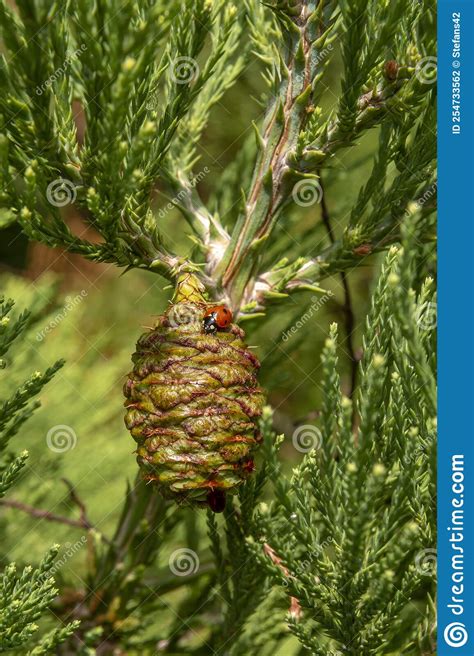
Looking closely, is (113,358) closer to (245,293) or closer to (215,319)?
(245,293)

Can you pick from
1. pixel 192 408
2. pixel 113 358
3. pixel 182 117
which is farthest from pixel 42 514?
pixel 182 117

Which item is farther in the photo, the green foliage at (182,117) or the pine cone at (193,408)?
the pine cone at (193,408)

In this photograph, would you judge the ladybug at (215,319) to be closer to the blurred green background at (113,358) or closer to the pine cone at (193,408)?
the pine cone at (193,408)

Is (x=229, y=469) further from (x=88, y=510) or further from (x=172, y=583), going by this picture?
(x=88, y=510)

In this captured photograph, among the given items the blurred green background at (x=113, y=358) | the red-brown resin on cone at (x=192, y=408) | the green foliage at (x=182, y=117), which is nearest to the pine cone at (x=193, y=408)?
the red-brown resin on cone at (x=192, y=408)

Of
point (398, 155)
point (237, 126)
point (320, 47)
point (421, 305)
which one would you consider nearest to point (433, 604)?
point (421, 305)

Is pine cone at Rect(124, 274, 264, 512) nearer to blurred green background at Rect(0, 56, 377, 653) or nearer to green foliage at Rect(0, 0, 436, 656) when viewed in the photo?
green foliage at Rect(0, 0, 436, 656)

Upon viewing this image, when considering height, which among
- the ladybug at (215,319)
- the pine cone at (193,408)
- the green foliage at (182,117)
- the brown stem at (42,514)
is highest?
the green foliage at (182,117)
